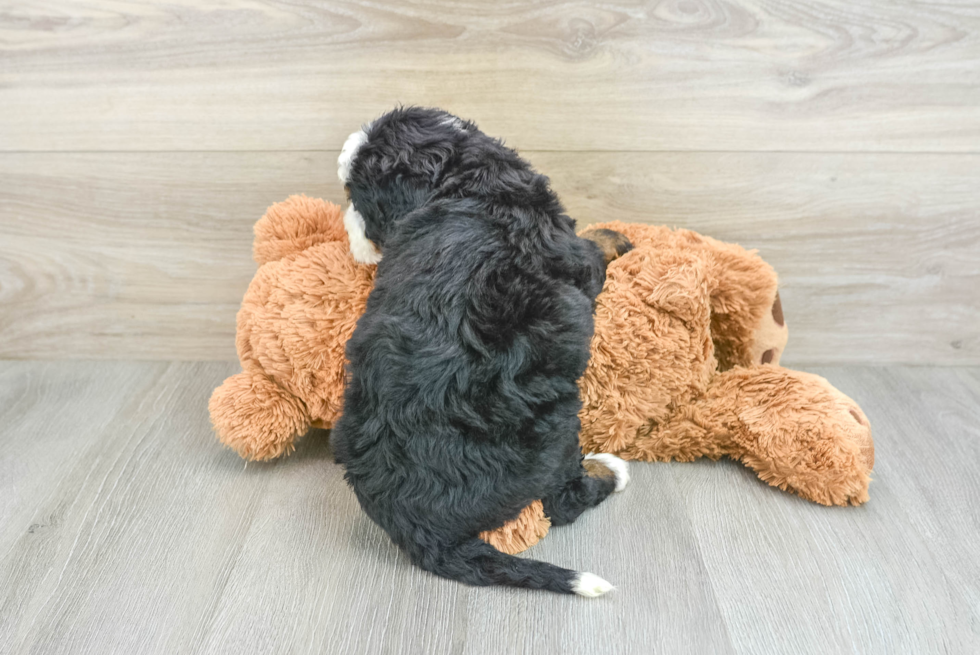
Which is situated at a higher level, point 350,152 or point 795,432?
point 350,152

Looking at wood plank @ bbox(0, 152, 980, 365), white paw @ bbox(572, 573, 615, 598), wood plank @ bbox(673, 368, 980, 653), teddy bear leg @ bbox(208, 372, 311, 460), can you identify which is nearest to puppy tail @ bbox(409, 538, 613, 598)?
white paw @ bbox(572, 573, 615, 598)

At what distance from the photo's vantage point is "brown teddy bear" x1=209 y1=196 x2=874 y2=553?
0.94 m

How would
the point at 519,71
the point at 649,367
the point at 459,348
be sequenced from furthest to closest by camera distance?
the point at 519,71
the point at 649,367
the point at 459,348

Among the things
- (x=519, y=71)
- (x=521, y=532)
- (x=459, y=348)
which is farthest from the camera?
(x=519, y=71)

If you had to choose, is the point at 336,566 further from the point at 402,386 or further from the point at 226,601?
the point at 402,386

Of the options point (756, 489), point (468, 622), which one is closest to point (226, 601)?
point (468, 622)

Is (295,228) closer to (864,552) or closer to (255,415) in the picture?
(255,415)

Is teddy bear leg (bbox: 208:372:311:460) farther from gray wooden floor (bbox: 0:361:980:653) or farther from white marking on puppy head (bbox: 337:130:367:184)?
white marking on puppy head (bbox: 337:130:367:184)

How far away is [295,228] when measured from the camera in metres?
1.04

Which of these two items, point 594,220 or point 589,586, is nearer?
point 589,586

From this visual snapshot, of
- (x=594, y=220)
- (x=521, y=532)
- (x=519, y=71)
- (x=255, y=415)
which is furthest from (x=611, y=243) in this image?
(x=255, y=415)

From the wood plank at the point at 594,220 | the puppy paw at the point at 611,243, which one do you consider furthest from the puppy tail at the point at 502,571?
the wood plank at the point at 594,220

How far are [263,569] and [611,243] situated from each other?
63cm

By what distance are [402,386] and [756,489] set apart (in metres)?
0.54
